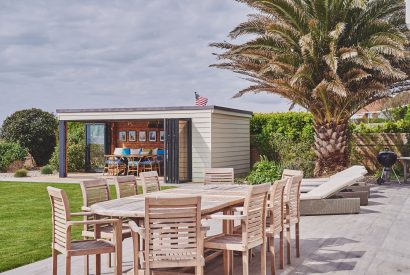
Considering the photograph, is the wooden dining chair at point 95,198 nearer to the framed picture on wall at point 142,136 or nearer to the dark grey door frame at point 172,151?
the dark grey door frame at point 172,151

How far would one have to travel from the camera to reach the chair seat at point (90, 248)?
5109mm

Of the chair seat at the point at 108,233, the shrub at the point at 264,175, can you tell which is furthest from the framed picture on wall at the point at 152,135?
the chair seat at the point at 108,233

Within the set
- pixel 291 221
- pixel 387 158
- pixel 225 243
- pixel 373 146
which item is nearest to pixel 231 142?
pixel 373 146

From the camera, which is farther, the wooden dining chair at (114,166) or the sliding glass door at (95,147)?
the sliding glass door at (95,147)

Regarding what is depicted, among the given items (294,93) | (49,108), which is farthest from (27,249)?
(49,108)

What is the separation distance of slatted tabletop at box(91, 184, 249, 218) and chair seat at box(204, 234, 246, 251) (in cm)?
30

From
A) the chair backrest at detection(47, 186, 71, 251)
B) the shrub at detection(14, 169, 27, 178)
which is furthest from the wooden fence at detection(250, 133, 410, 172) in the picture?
the chair backrest at detection(47, 186, 71, 251)

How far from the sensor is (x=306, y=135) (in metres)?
21.2

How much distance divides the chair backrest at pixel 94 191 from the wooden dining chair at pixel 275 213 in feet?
6.75

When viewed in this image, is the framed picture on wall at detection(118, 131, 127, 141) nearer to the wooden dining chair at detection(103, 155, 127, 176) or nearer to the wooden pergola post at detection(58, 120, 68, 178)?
the wooden dining chair at detection(103, 155, 127, 176)

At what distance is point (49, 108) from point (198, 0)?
17206 millimetres

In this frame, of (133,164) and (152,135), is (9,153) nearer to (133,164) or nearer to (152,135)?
(152,135)

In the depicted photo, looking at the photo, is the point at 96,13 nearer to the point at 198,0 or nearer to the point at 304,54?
the point at 198,0

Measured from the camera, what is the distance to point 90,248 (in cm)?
520
